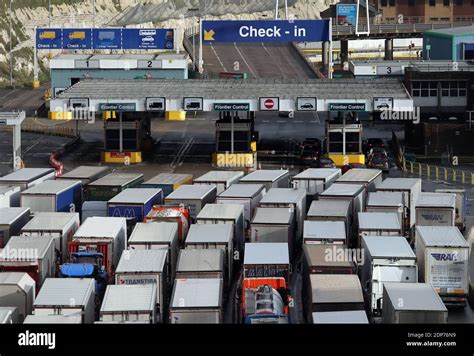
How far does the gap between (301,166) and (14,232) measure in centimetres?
2729

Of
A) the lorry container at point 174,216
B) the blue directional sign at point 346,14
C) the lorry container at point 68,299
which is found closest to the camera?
the lorry container at point 68,299

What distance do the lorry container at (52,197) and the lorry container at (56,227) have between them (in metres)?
4.28

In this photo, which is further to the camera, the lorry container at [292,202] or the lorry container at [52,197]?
the lorry container at [52,197]

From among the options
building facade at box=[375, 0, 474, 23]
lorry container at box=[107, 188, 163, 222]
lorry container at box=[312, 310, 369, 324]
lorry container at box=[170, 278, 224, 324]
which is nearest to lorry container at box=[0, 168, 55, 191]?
lorry container at box=[107, 188, 163, 222]

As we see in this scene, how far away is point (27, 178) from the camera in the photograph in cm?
4388

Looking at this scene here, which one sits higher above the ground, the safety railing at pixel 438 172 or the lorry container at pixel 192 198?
the lorry container at pixel 192 198

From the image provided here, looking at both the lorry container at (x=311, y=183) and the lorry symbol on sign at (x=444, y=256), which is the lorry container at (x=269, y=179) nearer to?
the lorry container at (x=311, y=183)

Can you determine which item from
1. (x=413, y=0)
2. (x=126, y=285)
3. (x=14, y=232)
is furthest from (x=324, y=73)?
(x=126, y=285)

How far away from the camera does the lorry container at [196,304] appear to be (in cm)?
2386

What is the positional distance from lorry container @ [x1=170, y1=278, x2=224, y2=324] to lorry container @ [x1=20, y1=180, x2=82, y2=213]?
48.4 ft

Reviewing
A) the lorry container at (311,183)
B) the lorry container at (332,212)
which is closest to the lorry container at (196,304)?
the lorry container at (332,212)

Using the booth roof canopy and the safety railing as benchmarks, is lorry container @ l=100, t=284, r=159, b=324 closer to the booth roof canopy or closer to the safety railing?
the safety railing

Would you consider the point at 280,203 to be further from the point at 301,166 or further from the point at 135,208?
the point at 301,166
